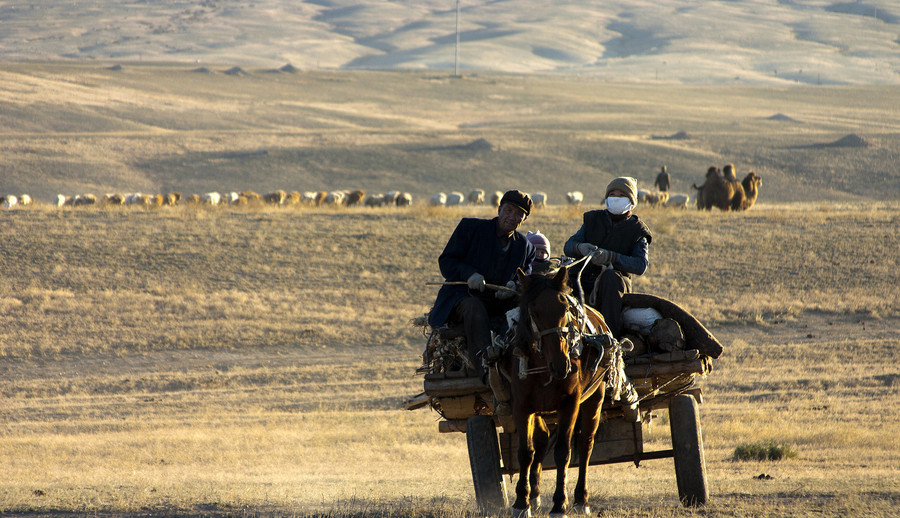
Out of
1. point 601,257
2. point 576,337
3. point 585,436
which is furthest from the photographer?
point 601,257

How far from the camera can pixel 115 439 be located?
12.8 meters

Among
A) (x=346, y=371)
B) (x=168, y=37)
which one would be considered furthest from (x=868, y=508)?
(x=168, y=37)

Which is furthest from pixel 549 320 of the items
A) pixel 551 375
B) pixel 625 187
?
pixel 625 187

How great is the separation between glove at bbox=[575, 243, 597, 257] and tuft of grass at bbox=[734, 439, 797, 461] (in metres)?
4.35

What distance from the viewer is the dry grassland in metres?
9.33

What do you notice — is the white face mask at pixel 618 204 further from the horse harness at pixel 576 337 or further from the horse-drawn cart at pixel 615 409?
the horse harness at pixel 576 337

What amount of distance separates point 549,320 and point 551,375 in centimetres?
39

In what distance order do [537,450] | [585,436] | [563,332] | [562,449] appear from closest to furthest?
[563,332], [562,449], [537,450], [585,436]

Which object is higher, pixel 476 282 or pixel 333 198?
pixel 476 282

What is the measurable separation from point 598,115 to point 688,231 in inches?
2079

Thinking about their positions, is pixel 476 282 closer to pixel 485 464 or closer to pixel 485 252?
pixel 485 252

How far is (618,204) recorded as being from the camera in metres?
8.32

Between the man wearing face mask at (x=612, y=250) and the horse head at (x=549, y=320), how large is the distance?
1.03m

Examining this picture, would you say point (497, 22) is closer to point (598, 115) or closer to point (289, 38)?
point (289, 38)
